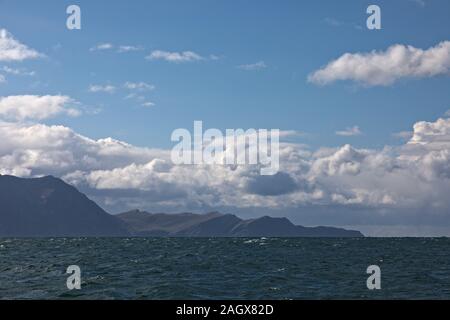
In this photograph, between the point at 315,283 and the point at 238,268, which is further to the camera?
the point at 238,268

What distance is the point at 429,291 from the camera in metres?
43.3

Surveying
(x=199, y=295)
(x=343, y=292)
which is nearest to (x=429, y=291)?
(x=343, y=292)
